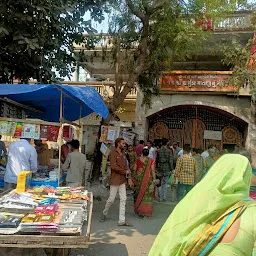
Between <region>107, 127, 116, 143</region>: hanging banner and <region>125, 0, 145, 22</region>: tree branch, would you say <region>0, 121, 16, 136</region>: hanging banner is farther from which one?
<region>125, 0, 145, 22</region>: tree branch

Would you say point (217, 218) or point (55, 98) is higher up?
point (55, 98)

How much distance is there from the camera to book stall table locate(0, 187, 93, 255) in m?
2.92

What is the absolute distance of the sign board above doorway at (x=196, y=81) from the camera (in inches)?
532

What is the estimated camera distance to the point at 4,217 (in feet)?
10.6

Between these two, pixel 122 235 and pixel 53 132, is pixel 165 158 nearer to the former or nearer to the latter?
pixel 122 235

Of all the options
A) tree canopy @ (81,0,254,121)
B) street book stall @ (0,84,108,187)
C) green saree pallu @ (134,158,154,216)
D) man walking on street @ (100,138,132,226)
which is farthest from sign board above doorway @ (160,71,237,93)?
man walking on street @ (100,138,132,226)

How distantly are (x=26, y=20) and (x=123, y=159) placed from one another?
341 cm

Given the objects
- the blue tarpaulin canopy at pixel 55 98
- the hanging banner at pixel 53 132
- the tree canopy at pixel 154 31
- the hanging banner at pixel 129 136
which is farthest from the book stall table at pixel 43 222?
the hanging banner at pixel 129 136

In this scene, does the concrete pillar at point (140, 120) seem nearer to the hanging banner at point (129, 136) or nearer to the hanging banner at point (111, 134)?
the hanging banner at point (129, 136)

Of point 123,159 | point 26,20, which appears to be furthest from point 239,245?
point 26,20

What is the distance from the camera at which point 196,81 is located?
45.6 ft

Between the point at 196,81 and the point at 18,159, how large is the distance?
32.5ft

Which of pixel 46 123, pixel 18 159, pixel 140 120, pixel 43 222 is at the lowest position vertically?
pixel 43 222

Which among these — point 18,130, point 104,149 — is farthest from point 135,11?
point 18,130
